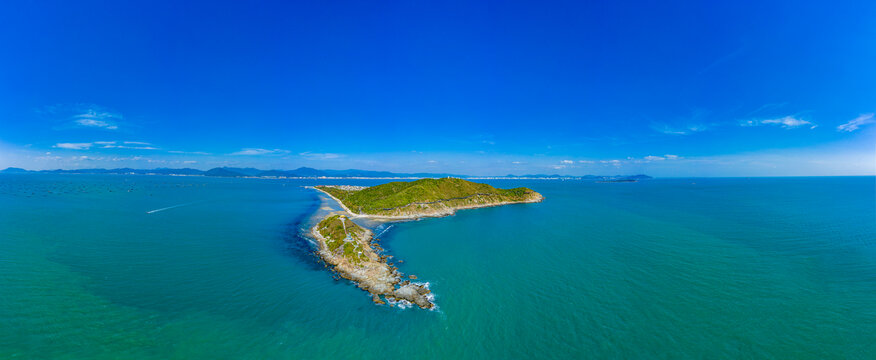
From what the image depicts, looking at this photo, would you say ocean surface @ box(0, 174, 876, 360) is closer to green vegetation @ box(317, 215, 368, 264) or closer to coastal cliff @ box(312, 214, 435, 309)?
coastal cliff @ box(312, 214, 435, 309)

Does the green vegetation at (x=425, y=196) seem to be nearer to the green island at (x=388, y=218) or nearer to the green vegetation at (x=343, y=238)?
the green island at (x=388, y=218)

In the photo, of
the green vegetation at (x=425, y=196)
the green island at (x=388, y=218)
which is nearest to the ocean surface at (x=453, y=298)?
the green island at (x=388, y=218)

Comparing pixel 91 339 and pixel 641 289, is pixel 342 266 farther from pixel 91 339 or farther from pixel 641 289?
pixel 641 289

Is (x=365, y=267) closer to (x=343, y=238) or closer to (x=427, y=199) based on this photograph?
(x=343, y=238)

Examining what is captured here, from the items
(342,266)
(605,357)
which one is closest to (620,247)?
(605,357)

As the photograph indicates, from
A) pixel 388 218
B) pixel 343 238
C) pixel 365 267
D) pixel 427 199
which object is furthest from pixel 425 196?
pixel 365 267

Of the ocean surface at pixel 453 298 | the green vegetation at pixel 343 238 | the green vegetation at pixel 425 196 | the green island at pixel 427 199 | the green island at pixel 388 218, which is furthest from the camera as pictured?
the green vegetation at pixel 425 196
